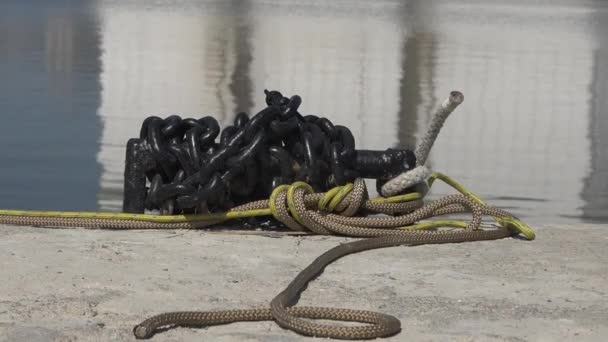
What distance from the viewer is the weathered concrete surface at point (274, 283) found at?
3062mm

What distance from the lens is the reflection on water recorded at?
22.3 ft

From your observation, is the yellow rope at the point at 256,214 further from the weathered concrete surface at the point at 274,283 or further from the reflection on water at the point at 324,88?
the reflection on water at the point at 324,88

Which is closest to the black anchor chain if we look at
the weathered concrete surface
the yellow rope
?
the yellow rope

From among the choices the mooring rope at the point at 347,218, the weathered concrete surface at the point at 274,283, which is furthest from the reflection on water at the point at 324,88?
the weathered concrete surface at the point at 274,283

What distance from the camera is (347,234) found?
4.13 m

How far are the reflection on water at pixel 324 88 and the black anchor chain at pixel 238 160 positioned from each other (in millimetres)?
1643

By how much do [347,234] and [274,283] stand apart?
70 cm

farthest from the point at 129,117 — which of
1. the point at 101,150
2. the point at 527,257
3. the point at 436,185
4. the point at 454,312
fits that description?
the point at 454,312

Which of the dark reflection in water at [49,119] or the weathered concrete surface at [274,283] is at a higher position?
the weathered concrete surface at [274,283]

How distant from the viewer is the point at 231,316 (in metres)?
3.09

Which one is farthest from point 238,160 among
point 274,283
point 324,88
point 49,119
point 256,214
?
point 324,88

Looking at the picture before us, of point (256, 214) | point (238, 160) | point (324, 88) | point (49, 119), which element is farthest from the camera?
point (324, 88)

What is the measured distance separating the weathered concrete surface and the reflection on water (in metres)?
1.95

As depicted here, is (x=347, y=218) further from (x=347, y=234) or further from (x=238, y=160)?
(x=238, y=160)
